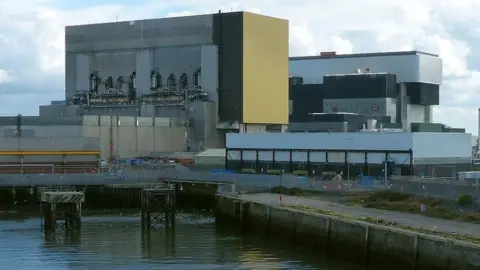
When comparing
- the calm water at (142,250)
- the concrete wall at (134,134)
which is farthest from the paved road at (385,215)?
the concrete wall at (134,134)

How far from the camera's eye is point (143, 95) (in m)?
107

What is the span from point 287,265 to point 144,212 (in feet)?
57.7

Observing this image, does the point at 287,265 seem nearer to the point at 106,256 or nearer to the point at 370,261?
the point at 370,261

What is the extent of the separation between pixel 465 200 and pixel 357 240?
7.90m

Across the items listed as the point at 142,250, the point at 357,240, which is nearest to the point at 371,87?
the point at 142,250

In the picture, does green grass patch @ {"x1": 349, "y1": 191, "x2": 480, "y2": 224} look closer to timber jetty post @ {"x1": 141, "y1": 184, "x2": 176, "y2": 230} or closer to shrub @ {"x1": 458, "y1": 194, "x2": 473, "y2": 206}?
shrub @ {"x1": 458, "y1": 194, "x2": 473, "y2": 206}

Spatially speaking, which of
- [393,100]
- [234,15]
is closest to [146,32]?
[234,15]

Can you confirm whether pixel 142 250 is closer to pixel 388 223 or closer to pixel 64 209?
pixel 64 209

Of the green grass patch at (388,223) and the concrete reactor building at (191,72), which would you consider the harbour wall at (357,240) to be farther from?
the concrete reactor building at (191,72)

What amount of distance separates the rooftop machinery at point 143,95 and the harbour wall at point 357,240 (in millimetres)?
49132

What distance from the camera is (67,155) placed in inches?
3201

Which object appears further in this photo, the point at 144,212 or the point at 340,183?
the point at 340,183

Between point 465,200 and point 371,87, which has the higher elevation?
point 371,87

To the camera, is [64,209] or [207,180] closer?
[64,209]
